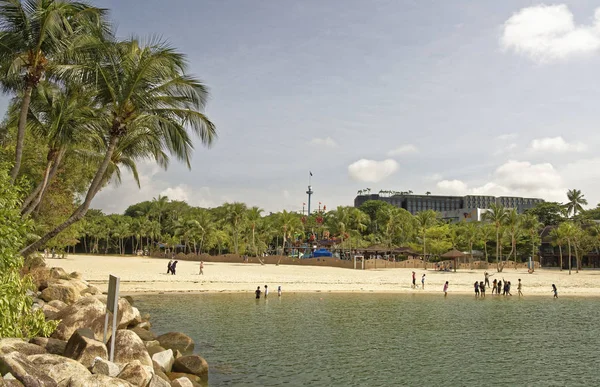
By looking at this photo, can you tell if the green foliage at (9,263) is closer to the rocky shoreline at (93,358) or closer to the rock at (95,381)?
the rocky shoreline at (93,358)

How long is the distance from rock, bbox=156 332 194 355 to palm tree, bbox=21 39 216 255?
5.35m

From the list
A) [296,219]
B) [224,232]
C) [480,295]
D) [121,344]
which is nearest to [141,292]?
[121,344]

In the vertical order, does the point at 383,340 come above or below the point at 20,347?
below

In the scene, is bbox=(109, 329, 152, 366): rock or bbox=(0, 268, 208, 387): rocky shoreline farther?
bbox=(109, 329, 152, 366): rock

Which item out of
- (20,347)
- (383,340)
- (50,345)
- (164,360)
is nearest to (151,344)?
(164,360)

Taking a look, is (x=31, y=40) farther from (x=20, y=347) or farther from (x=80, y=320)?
(x=20, y=347)

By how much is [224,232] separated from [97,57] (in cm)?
8321

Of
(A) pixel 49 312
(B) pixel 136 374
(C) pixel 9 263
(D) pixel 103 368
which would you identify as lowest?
(B) pixel 136 374

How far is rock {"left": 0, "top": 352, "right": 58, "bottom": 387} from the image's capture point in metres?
8.24

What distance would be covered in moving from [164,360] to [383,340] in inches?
396

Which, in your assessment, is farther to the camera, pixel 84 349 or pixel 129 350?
pixel 129 350

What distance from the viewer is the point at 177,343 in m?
17.2

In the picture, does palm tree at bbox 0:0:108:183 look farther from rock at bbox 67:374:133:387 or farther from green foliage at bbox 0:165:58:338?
rock at bbox 67:374:133:387

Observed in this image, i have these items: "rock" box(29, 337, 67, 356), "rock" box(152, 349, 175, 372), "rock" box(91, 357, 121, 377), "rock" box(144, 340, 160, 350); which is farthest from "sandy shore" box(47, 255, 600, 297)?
→ "rock" box(91, 357, 121, 377)
